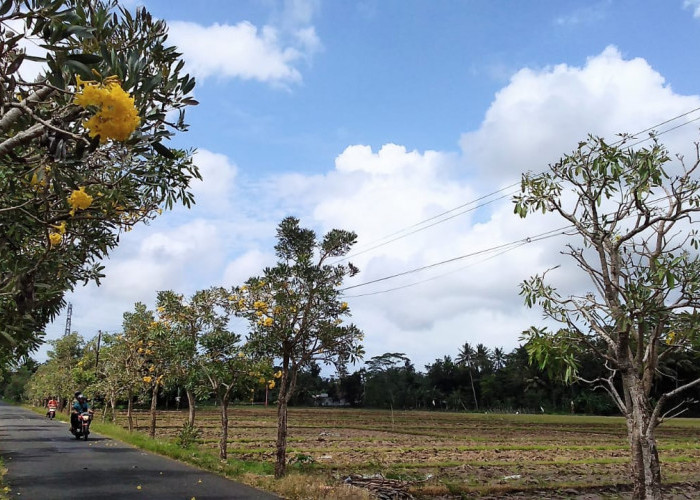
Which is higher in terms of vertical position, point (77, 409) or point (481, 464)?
point (77, 409)

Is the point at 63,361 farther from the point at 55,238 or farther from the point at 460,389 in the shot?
the point at 460,389

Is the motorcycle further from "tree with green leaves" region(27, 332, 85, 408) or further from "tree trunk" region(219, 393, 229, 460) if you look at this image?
"tree with green leaves" region(27, 332, 85, 408)

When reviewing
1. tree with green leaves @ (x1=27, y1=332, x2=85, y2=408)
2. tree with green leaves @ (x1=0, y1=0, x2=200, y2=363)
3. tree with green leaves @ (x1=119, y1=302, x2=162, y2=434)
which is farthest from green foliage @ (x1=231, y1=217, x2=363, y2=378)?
tree with green leaves @ (x1=27, y1=332, x2=85, y2=408)

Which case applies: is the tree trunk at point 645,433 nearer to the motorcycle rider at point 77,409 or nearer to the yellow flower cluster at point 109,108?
the yellow flower cluster at point 109,108

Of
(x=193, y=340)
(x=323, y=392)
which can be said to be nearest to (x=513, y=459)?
(x=193, y=340)

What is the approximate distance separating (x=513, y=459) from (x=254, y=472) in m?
10.6

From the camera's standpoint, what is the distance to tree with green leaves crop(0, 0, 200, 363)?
2854mm

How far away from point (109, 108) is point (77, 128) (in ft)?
4.83

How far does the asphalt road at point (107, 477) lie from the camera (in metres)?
8.70

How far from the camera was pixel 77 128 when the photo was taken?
4.04 m

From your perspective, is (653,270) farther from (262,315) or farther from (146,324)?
(146,324)

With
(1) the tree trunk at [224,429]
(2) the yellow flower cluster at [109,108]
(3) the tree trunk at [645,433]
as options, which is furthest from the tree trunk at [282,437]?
(2) the yellow flower cluster at [109,108]

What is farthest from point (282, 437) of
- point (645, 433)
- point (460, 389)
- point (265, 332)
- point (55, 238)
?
point (460, 389)

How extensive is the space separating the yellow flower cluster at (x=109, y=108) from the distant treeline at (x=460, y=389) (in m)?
62.1
